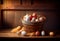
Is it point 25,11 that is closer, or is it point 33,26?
point 33,26

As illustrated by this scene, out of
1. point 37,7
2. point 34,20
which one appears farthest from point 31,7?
point 34,20


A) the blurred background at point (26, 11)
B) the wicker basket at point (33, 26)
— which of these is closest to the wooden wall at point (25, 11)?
the blurred background at point (26, 11)

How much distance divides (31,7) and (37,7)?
8cm

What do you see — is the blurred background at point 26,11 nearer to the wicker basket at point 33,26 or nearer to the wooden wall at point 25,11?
the wooden wall at point 25,11

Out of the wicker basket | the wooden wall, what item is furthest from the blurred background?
the wicker basket

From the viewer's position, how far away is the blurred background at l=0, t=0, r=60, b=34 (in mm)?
1958

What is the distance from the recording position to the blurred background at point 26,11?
6.42ft

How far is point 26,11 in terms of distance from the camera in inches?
78.5

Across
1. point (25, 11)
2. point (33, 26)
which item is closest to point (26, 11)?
point (25, 11)

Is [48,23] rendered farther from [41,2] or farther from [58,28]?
[41,2]

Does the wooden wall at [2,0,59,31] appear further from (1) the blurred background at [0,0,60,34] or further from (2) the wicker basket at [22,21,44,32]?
(2) the wicker basket at [22,21,44,32]

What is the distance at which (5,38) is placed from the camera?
153cm

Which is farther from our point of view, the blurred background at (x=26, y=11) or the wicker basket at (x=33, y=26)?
the blurred background at (x=26, y=11)

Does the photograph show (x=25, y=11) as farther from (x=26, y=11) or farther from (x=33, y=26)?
(x=33, y=26)
